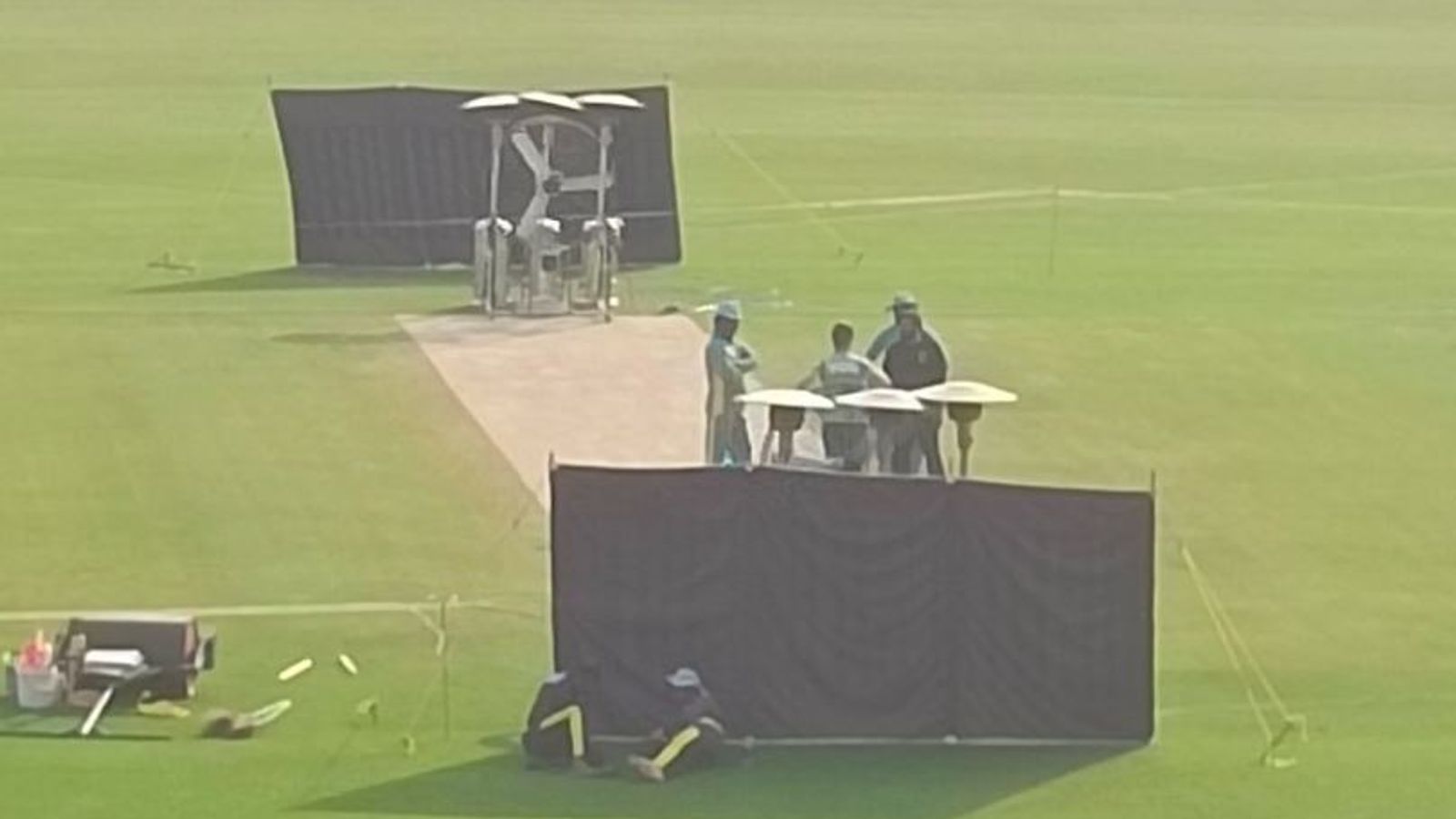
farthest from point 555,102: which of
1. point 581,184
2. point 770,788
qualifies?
point 770,788

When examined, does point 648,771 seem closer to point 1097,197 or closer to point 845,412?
point 845,412

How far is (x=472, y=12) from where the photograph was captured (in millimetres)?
110312

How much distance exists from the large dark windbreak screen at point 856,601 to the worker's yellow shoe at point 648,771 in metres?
0.73

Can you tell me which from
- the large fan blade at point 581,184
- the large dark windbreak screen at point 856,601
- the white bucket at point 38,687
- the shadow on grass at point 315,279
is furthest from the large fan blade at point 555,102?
the large dark windbreak screen at point 856,601

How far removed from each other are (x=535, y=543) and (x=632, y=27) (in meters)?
73.3

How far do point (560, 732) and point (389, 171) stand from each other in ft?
92.7

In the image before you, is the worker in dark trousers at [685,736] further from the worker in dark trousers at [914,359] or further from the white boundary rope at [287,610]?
the worker in dark trousers at [914,359]

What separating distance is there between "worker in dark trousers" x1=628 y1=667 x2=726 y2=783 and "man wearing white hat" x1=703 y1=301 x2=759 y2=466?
645 centimetres

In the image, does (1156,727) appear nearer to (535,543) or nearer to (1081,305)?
(535,543)

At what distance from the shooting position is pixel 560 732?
81.5 ft

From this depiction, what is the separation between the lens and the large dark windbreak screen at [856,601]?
25.0 meters

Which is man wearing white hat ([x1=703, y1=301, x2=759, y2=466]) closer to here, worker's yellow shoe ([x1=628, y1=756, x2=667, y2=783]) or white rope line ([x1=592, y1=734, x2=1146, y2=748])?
white rope line ([x1=592, y1=734, x2=1146, y2=748])

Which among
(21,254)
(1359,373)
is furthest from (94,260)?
(1359,373)

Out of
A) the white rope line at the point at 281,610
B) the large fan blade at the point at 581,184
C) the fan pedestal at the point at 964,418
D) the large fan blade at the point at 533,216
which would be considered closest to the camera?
the white rope line at the point at 281,610
